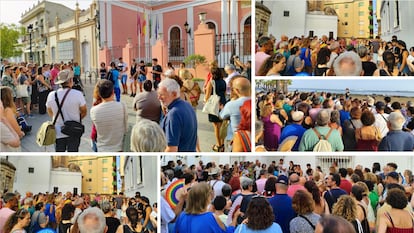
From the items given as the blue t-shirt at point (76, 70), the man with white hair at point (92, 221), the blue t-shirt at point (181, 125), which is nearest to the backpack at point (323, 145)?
the blue t-shirt at point (181, 125)

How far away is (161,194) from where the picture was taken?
352cm

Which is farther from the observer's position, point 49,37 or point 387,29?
point 49,37

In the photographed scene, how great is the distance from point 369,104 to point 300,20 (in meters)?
0.96

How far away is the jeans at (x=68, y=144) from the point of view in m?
3.50

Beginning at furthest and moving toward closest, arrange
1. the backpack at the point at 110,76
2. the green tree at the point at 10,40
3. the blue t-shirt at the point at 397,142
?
the green tree at the point at 10,40, the backpack at the point at 110,76, the blue t-shirt at the point at 397,142

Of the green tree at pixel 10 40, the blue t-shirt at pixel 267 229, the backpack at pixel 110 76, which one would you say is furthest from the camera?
the green tree at pixel 10 40

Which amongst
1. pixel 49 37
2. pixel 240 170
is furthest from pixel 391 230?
pixel 49 37

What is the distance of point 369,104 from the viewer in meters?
3.45

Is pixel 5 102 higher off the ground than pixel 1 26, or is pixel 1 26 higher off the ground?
pixel 1 26

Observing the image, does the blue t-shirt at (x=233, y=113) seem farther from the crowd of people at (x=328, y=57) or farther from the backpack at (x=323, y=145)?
the backpack at (x=323, y=145)

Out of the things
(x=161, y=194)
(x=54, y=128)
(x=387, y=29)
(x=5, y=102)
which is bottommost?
A: (x=161, y=194)

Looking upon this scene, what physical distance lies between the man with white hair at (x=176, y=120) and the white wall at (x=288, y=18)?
990 millimetres

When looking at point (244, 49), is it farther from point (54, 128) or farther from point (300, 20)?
point (54, 128)

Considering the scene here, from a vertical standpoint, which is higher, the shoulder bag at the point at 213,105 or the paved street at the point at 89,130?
the shoulder bag at the point at 213,105
